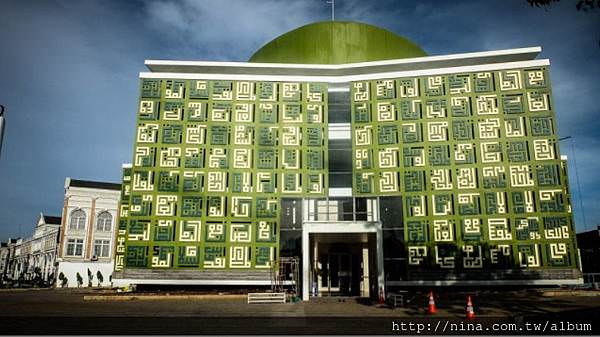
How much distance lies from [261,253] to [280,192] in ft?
15.2

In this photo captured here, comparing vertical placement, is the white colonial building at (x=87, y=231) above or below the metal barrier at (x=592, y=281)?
above

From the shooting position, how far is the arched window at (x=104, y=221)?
6497 centimetres

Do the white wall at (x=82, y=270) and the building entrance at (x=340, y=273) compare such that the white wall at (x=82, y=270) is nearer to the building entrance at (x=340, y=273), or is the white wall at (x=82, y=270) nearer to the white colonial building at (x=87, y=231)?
the white colonial building at (x=87, y=231)

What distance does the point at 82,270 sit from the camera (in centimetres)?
6225

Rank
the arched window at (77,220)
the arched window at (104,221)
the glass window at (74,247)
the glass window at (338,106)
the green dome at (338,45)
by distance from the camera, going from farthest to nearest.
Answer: the arched window at (104,221)
the arched window at (77,220)
the glass window at (74,247)
the green dome at (338,45)
the glass window at (338,106)

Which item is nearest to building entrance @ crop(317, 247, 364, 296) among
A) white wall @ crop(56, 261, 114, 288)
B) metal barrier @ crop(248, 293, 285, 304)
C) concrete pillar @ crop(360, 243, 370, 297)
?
concrete pillar @ crop(360, 243, 370, 297)

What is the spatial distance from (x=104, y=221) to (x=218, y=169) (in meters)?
40.6

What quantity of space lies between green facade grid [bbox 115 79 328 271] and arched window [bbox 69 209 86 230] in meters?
33.3

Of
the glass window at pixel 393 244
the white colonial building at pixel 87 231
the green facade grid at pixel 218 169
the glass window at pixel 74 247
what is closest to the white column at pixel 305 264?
the green facade grid at pixel 218 169

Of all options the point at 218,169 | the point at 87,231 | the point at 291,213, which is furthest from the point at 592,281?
the point at 87,231

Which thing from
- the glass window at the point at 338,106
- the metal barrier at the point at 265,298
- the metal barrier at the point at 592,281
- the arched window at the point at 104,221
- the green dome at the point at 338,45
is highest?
the green dome at the point at 338,45

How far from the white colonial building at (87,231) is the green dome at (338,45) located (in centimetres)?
3938

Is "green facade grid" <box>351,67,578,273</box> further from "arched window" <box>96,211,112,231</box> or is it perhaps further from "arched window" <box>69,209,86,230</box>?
"arched window" <box>69,209,86,230</box>

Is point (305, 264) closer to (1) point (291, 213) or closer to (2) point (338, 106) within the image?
(1) point (291, 213)
